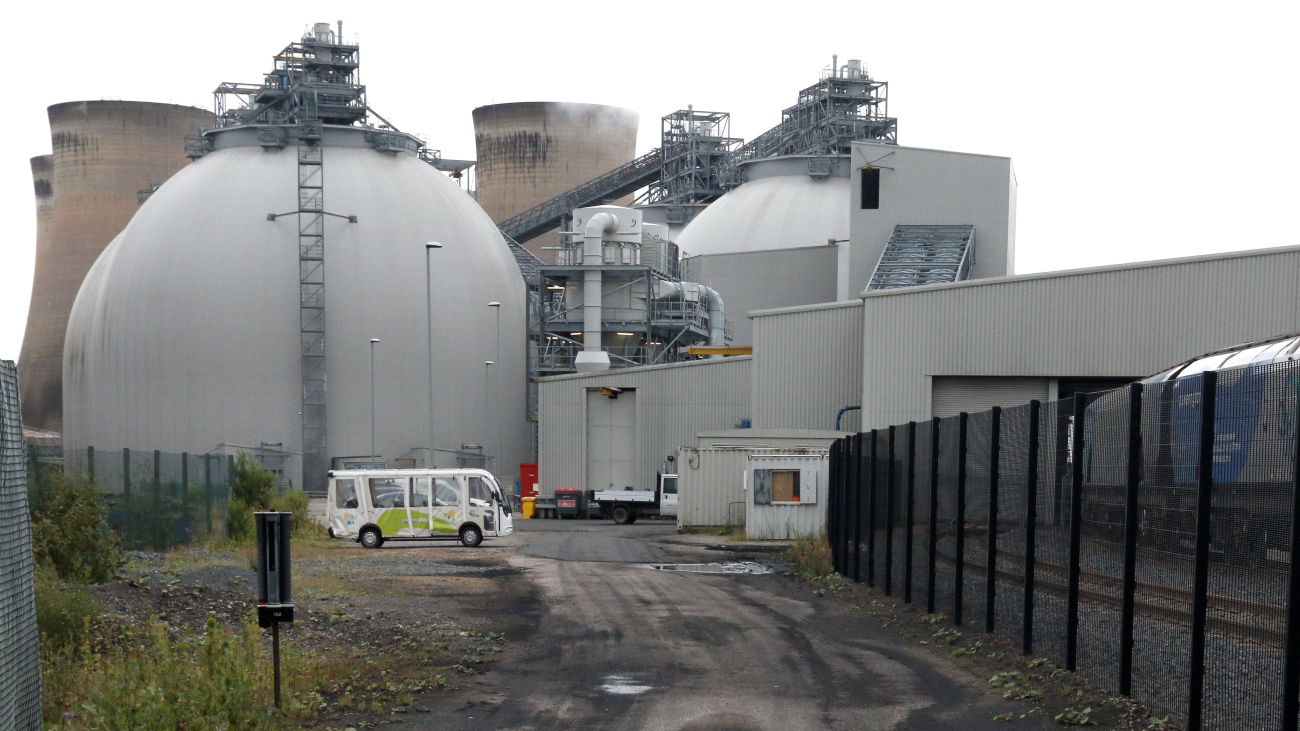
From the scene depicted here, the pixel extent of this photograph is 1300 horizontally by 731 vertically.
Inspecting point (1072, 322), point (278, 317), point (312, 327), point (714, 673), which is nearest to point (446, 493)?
point (1072, 322)

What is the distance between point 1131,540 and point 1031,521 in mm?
2208

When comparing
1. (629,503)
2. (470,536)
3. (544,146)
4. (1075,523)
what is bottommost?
(629,503)

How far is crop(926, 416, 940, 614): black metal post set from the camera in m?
14.7

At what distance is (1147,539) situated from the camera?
8891mm

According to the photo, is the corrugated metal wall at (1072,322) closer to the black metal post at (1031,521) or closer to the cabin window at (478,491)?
the cabin window at (478,491)

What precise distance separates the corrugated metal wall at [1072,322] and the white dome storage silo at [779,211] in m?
40.5

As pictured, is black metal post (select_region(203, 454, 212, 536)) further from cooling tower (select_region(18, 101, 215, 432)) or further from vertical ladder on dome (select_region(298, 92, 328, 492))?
cooling tower (select_region(18, 101, 215, 432))

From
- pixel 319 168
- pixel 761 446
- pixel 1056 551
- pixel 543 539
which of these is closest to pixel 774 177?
pixel 319 168

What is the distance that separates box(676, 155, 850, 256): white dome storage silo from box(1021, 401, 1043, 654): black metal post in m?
63.8

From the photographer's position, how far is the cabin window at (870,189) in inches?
1935

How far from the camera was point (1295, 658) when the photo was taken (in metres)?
6.78

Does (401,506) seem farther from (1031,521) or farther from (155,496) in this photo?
(1031,521)

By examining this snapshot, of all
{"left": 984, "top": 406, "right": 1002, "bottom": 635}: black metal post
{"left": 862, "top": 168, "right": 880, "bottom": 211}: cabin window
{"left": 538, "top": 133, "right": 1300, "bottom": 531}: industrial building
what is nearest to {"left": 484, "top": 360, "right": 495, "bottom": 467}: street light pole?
{"left": 862, "top": 168, "right": 880, "bottom": 211}: cabin window

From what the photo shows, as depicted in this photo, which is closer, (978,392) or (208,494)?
(208,494)
